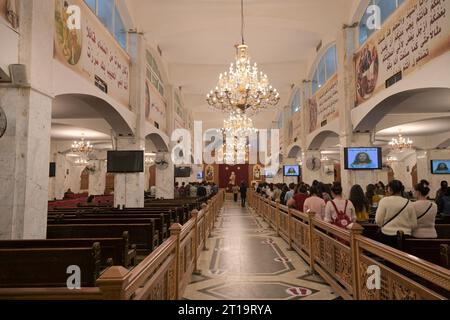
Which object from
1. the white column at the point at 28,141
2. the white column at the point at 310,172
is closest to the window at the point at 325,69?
the white column at the point at 310,172

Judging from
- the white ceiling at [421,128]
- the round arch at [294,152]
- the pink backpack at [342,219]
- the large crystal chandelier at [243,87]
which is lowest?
the pink backpack at [342,219]

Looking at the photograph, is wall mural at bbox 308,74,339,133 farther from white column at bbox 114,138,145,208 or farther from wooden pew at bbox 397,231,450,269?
wooden pew at bbox 397,231,450,269

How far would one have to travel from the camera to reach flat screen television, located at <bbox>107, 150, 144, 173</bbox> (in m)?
9.70

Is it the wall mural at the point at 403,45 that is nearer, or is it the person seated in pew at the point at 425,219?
the person seated in pew at the point at 425,219

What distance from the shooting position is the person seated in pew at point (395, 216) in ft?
11.8

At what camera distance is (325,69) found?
13047 millimetres

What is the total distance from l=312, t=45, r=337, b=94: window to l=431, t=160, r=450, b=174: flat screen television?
6881mm

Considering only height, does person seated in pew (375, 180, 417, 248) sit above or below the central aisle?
above

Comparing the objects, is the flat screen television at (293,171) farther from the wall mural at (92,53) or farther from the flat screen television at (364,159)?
the wall mural at (92,53)

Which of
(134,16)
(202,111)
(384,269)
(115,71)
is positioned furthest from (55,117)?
(202,111)

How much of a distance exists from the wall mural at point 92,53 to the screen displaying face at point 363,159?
681 centimetres

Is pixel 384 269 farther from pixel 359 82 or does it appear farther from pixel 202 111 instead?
pixel 202 111

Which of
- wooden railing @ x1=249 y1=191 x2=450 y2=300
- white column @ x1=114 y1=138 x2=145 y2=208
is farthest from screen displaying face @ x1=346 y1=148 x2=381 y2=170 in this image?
white column @ x1=114 y1=138 x2=145 y2=208

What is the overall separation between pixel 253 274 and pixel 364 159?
18.6ft
